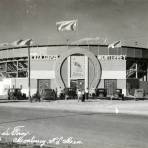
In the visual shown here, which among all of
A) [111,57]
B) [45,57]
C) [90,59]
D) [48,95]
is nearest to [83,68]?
[90,59]

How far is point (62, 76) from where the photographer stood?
6406 centimetres

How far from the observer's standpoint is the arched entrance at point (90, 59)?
6322cm

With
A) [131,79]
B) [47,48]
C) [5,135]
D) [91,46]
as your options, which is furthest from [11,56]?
[5,135]

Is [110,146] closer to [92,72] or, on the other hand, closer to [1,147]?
[1,147]

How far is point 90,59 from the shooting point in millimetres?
63781

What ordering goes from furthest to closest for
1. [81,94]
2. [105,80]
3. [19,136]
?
[105,80] → [81,94] → [19,136]

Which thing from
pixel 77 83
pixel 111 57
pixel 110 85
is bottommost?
pixel 110 85

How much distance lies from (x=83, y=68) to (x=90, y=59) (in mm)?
2008

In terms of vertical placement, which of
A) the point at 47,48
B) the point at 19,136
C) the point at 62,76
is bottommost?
the point at 19,136

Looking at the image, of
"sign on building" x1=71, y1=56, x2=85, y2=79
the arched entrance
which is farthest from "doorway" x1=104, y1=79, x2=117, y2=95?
"sign on building" x1=71, y1=56, x2=85, y2=79

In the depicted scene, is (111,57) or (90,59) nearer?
(111,57)

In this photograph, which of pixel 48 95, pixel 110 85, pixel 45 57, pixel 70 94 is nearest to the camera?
pixel 48 95

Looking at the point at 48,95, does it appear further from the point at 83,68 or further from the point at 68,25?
the point at 83,68

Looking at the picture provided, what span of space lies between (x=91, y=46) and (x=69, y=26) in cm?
2927
